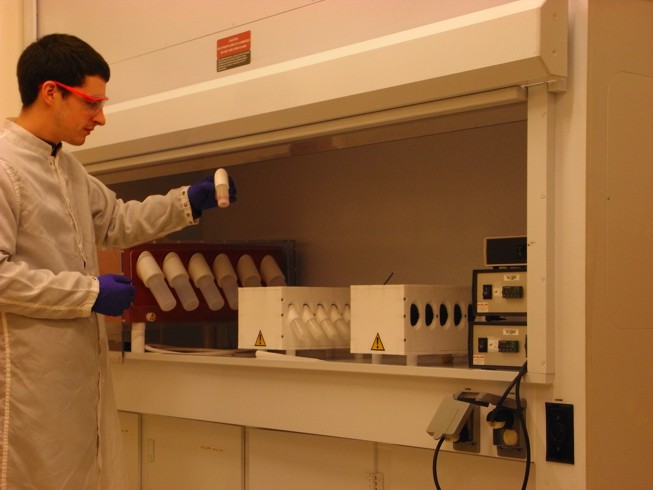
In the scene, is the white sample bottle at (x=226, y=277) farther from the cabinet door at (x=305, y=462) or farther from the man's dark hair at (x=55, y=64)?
the man's dark hair at (x=55, y=64)

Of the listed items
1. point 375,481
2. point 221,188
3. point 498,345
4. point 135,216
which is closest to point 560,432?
point 498,345

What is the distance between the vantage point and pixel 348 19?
5.93 ft

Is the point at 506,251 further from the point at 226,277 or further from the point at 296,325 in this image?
the point at 226,277

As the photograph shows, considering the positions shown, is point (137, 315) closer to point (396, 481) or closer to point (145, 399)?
point (145, 399)

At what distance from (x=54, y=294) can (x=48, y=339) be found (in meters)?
0.13

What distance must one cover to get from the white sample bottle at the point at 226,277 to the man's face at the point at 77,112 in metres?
0.75

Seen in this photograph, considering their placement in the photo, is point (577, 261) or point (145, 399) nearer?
point (577, 261)

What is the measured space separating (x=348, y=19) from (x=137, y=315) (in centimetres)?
111

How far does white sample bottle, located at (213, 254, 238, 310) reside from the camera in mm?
2508

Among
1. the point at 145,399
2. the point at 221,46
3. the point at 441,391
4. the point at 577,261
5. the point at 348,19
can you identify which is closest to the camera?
the point at 577,261

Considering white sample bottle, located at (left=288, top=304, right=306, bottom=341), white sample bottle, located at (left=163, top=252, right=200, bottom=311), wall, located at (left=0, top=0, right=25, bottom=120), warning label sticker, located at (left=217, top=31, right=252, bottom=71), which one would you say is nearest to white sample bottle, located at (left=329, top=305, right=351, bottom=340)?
white sample bottle, located at (left=288, top=304, right=306, bottom=341)

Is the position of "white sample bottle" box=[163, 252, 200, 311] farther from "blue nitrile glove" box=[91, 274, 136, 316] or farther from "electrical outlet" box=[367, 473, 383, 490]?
"electrical outlet" box=[367, 473, 383, 490]

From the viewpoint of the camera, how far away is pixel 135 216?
209cm

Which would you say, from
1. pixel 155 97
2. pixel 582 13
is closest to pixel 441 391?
pixel 582 13
